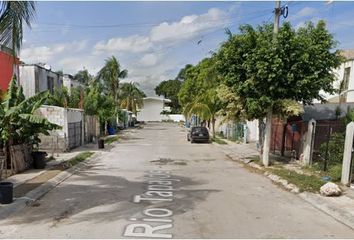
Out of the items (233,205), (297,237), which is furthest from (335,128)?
(297,237)

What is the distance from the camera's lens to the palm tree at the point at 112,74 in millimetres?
46312

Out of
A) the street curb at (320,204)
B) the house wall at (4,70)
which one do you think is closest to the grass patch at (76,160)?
the street curb at (320,204)

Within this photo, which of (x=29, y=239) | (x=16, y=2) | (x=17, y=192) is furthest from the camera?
(x=17, y=192)

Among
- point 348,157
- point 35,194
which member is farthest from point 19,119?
point 348,157

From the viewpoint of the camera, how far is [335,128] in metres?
16.0

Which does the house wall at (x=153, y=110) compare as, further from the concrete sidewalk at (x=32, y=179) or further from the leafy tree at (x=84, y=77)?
the concrete sidewalk at (x=32, y=179)

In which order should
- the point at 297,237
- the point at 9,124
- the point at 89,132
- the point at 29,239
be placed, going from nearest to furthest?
the point at 29,239, the point at 297,237, the point at 9,124, the point at 89,132

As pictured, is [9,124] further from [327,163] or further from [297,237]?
[327,163]

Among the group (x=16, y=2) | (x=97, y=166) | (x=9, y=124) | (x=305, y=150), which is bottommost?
(x=97, y=166)

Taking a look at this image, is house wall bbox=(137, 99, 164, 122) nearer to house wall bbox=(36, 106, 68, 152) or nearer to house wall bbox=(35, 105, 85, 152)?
house wall bbox=(35, 105, 85, 152)

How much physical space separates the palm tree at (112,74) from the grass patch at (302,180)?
3496 cm

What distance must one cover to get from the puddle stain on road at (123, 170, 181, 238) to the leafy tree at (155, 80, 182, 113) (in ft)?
274

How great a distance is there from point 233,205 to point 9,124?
9.66m

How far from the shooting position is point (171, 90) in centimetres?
10331
